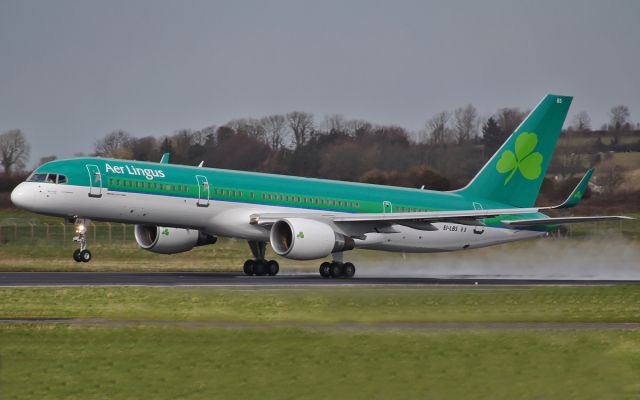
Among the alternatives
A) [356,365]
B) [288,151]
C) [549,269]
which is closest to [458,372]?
[356,365]

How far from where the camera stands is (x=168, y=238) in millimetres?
42219

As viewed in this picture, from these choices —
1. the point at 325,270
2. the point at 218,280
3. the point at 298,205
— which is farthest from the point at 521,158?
the point at 218,280

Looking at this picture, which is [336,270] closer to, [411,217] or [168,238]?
[411,217]

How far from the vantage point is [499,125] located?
69.1 m

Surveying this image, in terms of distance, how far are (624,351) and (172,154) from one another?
49440 mm

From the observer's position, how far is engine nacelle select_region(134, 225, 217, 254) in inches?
1661

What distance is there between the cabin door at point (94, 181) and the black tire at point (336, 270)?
337 inches

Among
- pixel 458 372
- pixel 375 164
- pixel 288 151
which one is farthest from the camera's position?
pixel 288 151

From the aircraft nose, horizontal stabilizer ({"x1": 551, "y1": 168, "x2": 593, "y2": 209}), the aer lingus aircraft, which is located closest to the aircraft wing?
the aer lingus aircraft

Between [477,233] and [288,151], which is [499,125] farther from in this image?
[477,233]

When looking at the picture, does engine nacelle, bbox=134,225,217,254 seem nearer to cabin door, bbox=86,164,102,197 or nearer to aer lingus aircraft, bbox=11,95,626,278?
aer lingus aircraft, bbox=11,95,626,278

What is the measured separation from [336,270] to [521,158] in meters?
11.2

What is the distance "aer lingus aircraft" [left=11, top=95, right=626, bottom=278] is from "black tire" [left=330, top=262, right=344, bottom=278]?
0.04 metres

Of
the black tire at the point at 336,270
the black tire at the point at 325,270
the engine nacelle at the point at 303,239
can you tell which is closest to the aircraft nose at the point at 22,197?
the engine nacelle at the point at 303,239
